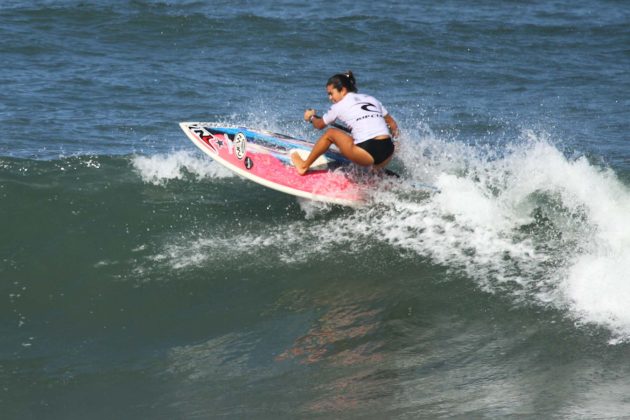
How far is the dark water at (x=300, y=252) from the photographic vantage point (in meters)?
7.60

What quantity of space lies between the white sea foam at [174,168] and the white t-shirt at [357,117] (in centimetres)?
250

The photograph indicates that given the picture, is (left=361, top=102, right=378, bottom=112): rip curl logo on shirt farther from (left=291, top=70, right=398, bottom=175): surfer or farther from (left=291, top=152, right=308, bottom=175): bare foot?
(left=291, top=152, right=308, bottom=175): bare foot

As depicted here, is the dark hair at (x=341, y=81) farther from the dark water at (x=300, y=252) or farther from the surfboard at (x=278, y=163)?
the dark water at (x=300, y=252)

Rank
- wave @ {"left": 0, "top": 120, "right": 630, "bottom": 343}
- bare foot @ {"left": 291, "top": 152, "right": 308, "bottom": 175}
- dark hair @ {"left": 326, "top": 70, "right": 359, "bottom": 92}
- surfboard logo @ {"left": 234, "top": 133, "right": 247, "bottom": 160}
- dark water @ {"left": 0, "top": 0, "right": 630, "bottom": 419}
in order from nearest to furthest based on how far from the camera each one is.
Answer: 1. dark water @ {"left": 0, "top": 0, "right": 630, "bottom": 419}
2. wave @ {"left": 0, "top": 120, "right": 630, "bottom": 343}
3. dark hair @ {"left": 326, "top": 70, "right": 359, "bottom": 92}
4. bare foot @ {"left": 291, "top": 152, "right": 308, "bottom": 175}
5. surfboard logo @ {"left": 234, "top": 133, "right": 247, "bottom": 160}

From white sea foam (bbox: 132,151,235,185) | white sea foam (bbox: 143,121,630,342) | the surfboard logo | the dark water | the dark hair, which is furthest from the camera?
white sea foam (bbox: 132,151,235,185)

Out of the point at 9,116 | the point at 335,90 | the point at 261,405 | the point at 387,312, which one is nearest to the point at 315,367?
the point at 261,405

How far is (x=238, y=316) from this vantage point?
8930 millimetres

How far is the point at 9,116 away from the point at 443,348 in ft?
28.5

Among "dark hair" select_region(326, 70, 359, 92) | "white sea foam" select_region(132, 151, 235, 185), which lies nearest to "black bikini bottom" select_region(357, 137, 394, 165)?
"dark hair" select_region(326, 70, 359, 92)

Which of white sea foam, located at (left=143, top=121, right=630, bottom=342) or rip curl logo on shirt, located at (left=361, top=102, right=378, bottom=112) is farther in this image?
rip curl logo on shirt, located at (left=361, top=102, right=378, bottom=112)

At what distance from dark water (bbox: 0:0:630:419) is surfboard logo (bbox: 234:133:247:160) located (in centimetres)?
69

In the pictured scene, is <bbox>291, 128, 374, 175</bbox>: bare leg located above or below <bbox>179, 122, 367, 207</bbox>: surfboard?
above

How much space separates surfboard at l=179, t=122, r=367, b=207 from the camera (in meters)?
10.7

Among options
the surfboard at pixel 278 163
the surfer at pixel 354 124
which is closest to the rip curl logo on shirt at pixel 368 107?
the surfer at pixel 354 124
